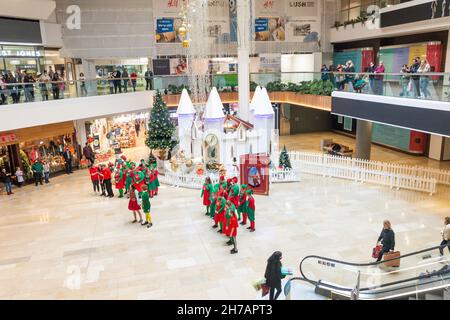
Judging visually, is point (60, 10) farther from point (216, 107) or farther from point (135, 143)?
point (216, 107)

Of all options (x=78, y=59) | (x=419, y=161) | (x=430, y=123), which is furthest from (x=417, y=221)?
(x=78, y=59)

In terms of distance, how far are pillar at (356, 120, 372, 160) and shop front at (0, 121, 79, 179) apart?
1523 centimetres

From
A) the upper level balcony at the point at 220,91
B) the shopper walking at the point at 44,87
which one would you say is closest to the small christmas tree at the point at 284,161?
the upper level balcony at the point at 220,91

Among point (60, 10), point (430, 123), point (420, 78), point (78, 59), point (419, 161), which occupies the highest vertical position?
point (60, 10)

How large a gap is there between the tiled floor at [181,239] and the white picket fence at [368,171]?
1.60 ft

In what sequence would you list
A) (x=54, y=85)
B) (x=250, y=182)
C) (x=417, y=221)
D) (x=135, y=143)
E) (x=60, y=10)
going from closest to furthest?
(x=417, y=221)
(x=250, y=182)
(x=54, y=85)
(x=60, y=10)
(x=135, y=143)

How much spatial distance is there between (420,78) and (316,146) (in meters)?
11.9

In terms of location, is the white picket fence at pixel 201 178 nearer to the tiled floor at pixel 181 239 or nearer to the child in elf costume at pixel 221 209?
the tiled floor at pixel 181 239

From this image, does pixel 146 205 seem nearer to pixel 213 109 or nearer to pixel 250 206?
pixel 250 206

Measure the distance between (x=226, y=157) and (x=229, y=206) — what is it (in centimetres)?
648

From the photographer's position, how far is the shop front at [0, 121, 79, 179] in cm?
1767

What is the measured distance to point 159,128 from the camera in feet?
60.5

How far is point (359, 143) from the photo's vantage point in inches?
759

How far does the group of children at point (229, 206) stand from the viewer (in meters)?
9.83
